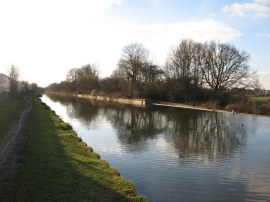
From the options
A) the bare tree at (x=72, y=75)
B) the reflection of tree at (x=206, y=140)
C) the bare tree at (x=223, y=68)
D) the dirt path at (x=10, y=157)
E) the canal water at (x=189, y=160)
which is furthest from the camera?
the bare tree at (x=72, y=75)

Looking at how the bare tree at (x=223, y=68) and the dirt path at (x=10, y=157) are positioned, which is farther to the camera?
the bare tree at (x=223, y=68)

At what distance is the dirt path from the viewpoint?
9.34 m

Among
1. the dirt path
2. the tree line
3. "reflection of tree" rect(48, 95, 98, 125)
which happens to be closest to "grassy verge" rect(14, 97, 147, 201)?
the dirt path

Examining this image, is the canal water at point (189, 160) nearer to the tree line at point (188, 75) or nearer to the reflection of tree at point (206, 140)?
the reflection of tree at point (206, 140)

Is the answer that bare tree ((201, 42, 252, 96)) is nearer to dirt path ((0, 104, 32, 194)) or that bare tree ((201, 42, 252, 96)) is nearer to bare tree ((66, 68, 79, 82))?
dirt path ((0, 104, 32, 194))

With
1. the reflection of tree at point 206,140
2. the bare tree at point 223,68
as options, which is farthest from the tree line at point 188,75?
the reflection of tree at point 206,140

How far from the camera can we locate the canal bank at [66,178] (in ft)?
28.3

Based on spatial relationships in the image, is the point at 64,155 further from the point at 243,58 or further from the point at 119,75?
the point at 119,75

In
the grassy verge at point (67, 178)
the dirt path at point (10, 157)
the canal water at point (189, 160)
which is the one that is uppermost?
the dirt path at point (10, 157)

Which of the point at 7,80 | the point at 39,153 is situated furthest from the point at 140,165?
the point at 7,80

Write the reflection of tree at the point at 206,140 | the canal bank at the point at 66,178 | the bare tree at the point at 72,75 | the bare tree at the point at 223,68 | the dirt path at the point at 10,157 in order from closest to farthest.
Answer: the canal bank at the point at 66,178
the dirt path at the point at 10,157
the reflection of tree at the point at 206,140
the bare tree at the point at 223,68
the bare tree at the point at 72,75

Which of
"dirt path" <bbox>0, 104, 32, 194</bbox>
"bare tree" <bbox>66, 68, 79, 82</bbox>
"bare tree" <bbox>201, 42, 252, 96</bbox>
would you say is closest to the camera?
"dirt path" <bbox>0, 104, 32, 194</bbox>

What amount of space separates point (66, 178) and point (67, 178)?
0.03 meters

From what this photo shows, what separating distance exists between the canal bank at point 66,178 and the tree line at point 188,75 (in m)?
46.0
